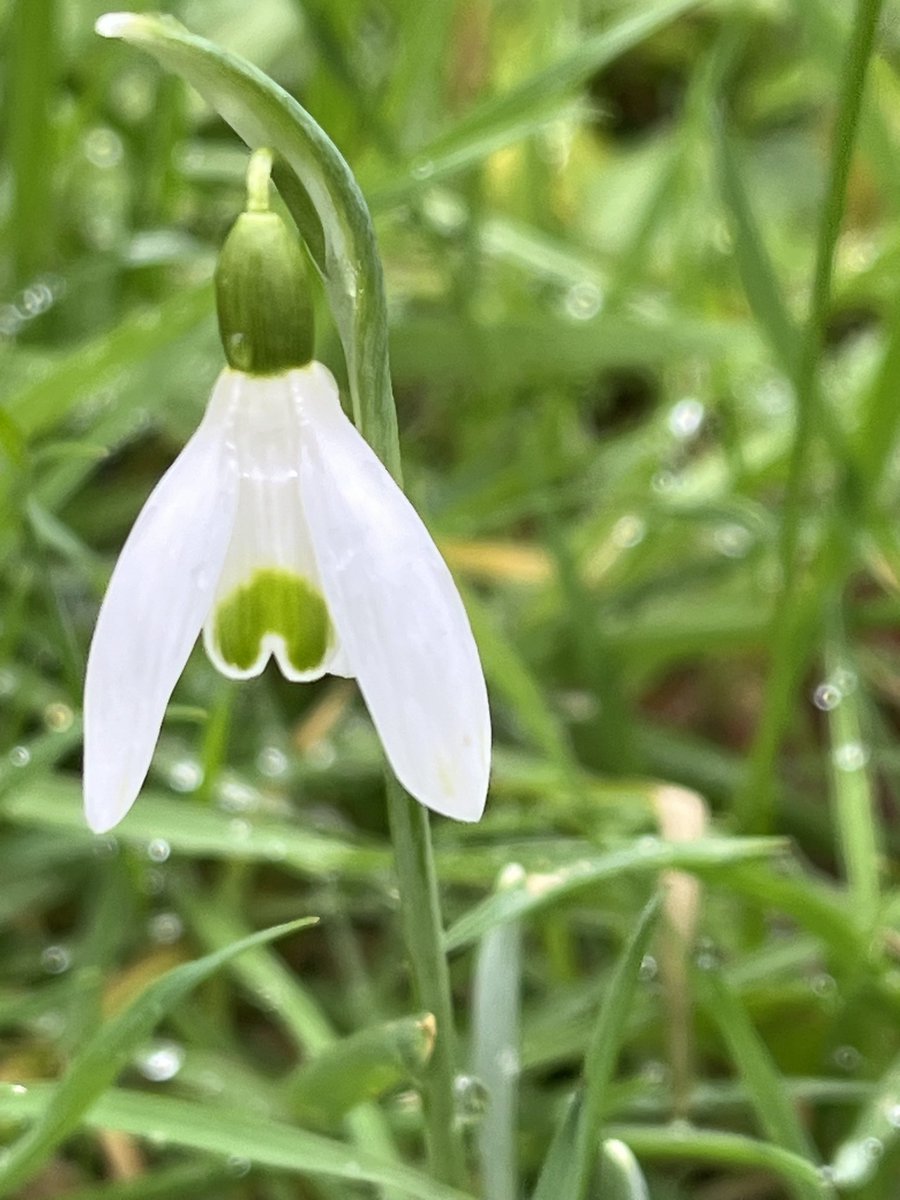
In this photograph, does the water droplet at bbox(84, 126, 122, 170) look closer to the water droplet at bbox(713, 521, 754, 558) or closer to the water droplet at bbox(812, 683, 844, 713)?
the water droplet at bbox(713, 521, 754, 558)

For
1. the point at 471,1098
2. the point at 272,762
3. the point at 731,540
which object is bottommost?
the point at 471,1098

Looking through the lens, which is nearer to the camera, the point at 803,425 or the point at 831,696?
the point at 803,425

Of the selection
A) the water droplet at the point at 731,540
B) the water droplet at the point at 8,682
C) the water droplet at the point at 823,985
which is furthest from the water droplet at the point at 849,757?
the water droplet at the point at 8,682

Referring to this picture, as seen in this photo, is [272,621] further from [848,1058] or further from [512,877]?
[848,1058]

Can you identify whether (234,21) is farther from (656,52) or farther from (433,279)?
(656,52)

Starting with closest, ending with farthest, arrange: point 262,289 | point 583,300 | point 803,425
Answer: point 262,289
point 803,425
point 583,300

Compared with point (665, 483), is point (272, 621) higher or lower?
lower

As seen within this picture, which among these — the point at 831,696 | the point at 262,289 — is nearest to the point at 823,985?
the point at 831,696

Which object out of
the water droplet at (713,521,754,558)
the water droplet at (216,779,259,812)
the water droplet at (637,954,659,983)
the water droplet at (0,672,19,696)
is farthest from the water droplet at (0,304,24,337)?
the water droplet at (637,954,659,983)
